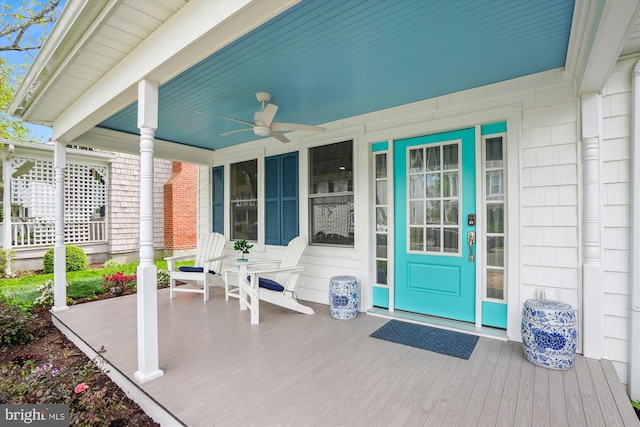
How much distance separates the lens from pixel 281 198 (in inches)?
187

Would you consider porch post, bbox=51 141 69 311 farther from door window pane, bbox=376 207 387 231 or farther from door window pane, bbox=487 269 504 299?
door window pane, bbox=487 269 504 299

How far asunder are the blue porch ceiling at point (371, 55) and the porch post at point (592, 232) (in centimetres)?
52

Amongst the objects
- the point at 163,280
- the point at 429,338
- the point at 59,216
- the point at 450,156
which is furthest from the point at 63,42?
the point at 163,280

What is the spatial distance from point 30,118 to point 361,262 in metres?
4.45

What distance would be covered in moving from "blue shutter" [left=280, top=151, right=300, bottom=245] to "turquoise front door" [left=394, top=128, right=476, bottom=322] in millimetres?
1581

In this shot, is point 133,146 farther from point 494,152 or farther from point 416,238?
point 494,152

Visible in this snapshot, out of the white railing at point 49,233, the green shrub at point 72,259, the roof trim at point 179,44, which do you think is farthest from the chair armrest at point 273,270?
the white railing at point 49,233

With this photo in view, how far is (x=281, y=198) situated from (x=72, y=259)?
18.6 feet

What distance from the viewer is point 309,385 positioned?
213 cm

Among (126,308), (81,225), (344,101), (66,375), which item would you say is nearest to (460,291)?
(344,101)

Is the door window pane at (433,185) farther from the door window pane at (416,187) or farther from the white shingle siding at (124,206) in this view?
the white shingle siding at (124,206)

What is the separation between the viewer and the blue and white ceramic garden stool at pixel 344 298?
3508 millimetres

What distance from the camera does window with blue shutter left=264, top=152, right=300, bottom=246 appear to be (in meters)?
4.61

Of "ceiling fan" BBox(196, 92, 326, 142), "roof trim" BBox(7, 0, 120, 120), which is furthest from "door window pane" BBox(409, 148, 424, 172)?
"roof trim" BBox(7, 0, 120, 120)
